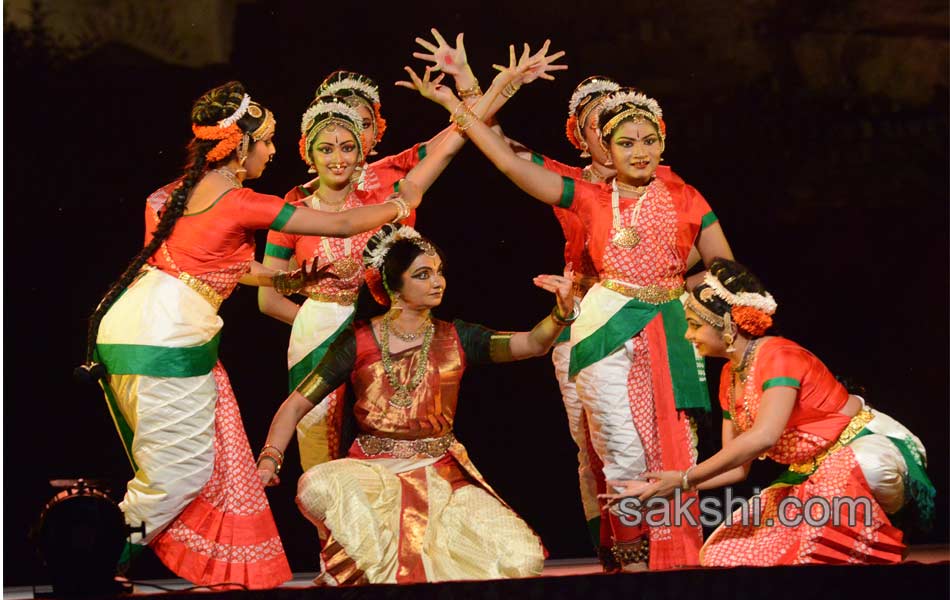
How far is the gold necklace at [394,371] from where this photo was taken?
14.6 ft

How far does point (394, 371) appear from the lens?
14.6ft

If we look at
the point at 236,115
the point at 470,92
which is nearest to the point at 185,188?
the point at 236,115

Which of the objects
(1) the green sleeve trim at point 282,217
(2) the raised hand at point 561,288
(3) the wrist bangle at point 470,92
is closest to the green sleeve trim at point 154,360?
(1) the green sleeve trim at point 282,217

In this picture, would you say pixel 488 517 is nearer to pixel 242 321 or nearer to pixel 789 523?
pixel 789 523

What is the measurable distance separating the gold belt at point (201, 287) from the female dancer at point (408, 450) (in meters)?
0.38

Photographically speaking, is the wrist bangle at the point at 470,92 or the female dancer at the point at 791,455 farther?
the wrist bangle at the point at 470,92

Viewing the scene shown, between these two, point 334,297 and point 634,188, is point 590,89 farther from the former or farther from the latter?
point 334,297

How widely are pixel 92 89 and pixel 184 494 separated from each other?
1.67 meters

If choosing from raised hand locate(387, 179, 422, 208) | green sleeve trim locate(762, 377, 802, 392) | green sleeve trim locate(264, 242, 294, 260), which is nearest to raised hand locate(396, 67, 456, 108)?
raised hand locate(387, 179, 422, 208)

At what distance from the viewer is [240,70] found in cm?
529

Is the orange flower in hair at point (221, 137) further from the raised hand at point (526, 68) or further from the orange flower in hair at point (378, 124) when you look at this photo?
the raised hand at point (526, 68)

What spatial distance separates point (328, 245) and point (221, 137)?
Answer: 573mm

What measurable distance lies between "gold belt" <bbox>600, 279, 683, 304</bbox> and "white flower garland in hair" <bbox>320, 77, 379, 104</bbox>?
107cm

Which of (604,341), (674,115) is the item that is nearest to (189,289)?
(604,341)
